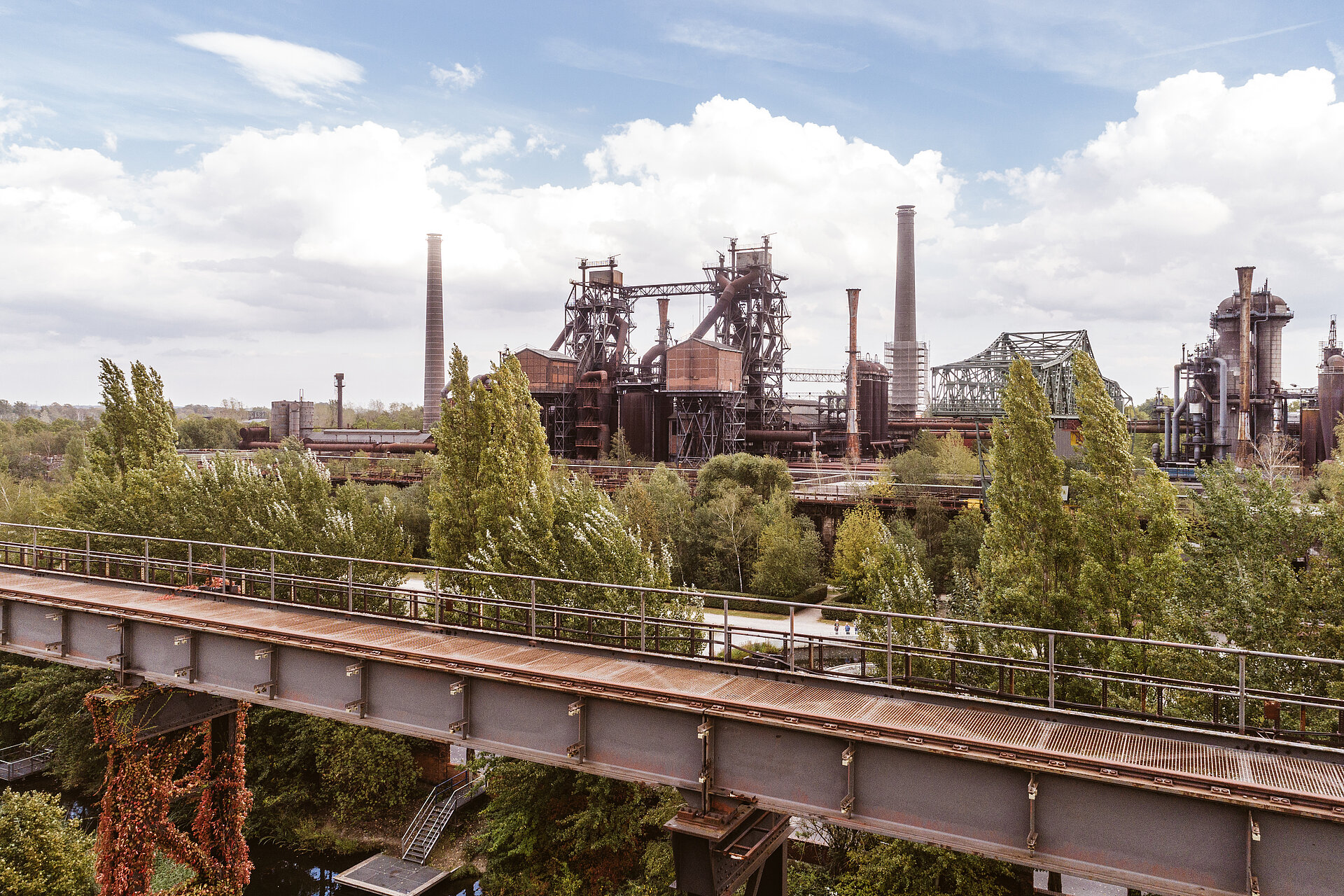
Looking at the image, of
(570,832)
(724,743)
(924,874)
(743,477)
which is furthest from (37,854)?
(743,477)

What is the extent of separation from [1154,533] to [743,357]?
54.0 metres

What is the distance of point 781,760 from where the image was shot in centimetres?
1045

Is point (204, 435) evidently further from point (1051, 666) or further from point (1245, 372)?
point (1051, 666)

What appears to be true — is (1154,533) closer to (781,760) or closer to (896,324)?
(781,760)

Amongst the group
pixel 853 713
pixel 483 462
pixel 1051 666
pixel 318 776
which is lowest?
pixel 318 776

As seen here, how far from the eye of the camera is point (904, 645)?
50.9ft

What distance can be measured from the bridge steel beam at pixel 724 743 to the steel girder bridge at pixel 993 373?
78877 mm

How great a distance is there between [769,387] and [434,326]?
3406 centimetres

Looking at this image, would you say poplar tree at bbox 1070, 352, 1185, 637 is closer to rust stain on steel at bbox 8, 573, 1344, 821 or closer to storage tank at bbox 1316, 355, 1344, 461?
rust stain on steel at bbox 8, 573, 1344, 821

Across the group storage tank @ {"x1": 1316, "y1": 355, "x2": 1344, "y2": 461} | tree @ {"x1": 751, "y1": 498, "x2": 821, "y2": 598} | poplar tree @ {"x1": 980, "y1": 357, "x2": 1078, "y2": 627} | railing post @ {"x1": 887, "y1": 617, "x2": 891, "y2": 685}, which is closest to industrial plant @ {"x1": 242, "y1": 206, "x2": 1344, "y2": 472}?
storage tank @ {"x1": 1316, "y1": 355, "x2": 1344, "y2": 461}

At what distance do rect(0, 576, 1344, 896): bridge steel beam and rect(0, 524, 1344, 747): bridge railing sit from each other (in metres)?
0.87

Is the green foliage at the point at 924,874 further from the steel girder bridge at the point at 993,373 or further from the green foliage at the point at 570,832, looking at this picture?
the steel girder bridge at the point at 993,373

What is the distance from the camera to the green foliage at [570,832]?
→ 20.9m

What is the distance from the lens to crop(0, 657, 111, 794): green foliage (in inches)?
1157
